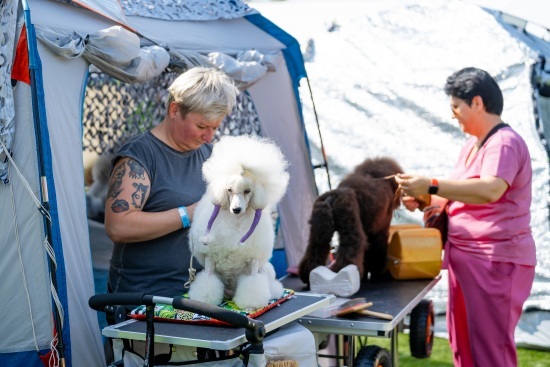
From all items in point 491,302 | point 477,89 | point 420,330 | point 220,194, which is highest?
point 477,89

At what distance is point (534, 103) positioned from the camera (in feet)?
17.1

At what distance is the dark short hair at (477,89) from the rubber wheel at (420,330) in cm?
107

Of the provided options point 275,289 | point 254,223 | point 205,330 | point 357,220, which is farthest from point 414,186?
point 205,330

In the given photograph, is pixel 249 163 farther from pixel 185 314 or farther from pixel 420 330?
pixel 420 330

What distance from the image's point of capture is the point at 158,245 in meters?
2.64

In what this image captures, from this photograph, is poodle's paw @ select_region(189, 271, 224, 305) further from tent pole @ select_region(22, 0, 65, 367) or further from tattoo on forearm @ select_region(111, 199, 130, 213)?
tent pole @ select_region(22, 0, 65, 367)

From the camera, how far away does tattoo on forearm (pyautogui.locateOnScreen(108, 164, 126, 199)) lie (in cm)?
254

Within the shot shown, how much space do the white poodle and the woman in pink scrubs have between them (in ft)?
4.18

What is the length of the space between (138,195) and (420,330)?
1847mm

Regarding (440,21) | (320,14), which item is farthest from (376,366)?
(320,14)

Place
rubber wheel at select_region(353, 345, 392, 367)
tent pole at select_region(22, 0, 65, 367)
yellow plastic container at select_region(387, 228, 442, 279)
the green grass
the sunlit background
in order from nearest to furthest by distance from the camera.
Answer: tent pole at select_region(22, 0, 65, 367) → rubber wheel at select_region(353, 345, 392, 367) → yellow plastic container at select_region(387, 228, 442, 279) → the green grass → the sunlit background

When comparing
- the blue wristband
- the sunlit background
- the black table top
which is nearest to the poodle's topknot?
the blue wristband

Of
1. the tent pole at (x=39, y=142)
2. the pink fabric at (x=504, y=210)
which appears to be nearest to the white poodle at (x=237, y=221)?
the tent pole at (x=39, y=142)

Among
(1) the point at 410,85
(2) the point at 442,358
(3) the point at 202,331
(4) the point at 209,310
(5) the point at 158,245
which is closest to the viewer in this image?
(4) the point at 209,310
